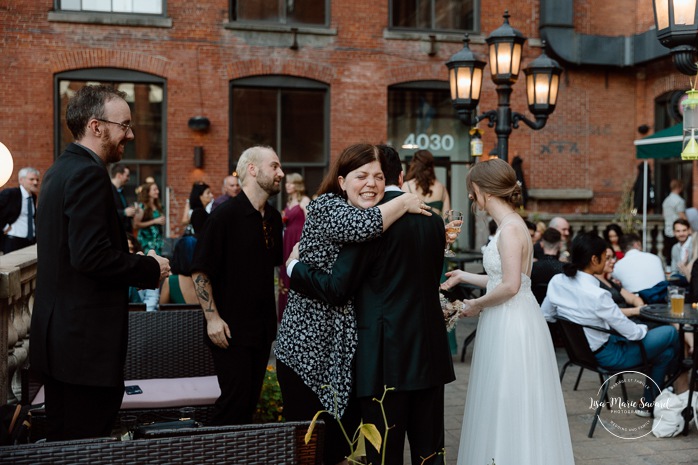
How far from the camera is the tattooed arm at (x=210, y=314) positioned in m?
3.97

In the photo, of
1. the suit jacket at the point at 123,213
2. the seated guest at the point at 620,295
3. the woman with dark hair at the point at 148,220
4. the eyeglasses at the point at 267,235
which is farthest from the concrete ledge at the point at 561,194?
the eyeglasses at the point at 267,235

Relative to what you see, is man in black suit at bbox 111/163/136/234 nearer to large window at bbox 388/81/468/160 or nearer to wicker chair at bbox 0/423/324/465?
wicker chair at bbox 0/423/324/465

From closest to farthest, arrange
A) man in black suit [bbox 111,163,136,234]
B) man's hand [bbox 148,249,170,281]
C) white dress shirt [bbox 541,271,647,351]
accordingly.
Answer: man's hand [bbox 148,249,170,281] → white dress shirt [bbox 541,271,647,351] → man in black suit [bbox 111,163,136,234]

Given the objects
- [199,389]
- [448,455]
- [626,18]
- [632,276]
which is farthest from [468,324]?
[626,18]

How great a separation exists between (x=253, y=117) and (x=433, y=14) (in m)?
4.53

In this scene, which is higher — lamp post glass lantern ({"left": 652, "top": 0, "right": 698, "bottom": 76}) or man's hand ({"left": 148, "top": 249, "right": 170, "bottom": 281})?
lamp post glass lantern ({"left": 652, "top": 0, "right": 698, "bottom": 76})

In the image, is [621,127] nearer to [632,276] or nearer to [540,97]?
[540,97]

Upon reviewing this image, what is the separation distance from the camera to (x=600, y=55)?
16.2 meters

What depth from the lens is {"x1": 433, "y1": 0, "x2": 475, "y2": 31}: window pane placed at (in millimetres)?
16016

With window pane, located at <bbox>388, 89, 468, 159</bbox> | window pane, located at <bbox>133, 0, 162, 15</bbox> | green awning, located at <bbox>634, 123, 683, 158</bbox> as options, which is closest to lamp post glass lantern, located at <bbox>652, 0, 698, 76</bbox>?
green awning, located at <bbox>634, 123, 683, 158</bbox>

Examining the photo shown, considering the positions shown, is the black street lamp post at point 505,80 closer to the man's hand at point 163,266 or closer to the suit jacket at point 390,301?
the suit jacket at point 390,301

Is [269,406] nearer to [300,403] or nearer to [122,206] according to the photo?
[300,403]

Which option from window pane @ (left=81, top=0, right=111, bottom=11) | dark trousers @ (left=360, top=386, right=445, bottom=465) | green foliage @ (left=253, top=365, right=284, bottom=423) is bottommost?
green foliage @ (left=253, top=365, right=284, bottom=423)

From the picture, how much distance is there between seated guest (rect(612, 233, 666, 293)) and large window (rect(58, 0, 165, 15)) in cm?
1034
